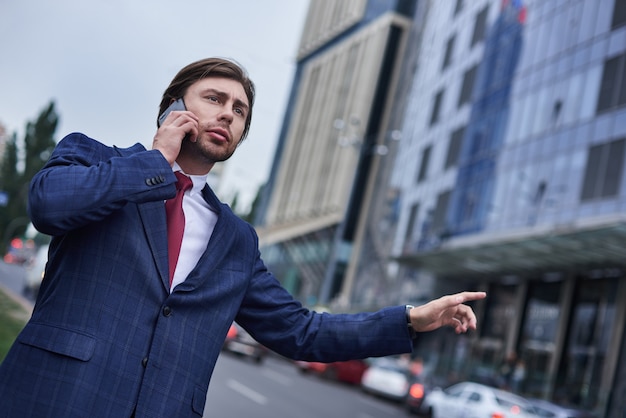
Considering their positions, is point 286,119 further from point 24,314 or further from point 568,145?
point 24,314

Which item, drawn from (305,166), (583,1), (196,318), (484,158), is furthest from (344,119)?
(196,318)

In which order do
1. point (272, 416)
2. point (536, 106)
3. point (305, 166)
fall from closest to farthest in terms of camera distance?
point (272, 416) < point (536, 106) < point (305, 166)

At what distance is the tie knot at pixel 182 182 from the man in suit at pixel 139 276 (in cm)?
3

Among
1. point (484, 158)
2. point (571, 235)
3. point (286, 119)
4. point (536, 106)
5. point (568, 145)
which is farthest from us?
point (286, 119)

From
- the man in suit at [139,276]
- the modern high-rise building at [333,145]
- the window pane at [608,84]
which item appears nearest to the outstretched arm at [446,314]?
the man in suit at [139,276]

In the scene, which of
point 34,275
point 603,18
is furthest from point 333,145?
point 34,275

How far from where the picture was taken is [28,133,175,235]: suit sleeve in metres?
2.50

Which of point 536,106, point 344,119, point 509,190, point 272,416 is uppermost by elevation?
point 344,119

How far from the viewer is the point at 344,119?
8294 centimetres

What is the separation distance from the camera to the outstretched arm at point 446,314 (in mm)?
3072

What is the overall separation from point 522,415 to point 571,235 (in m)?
11.2

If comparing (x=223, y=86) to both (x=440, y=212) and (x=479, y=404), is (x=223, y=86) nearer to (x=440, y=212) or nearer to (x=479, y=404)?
(x=479, y=404)

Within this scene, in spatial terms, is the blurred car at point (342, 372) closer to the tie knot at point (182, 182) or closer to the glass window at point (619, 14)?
the glass window at point (619, 14)

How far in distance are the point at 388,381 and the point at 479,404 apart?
413 inches
